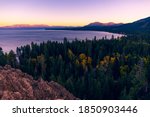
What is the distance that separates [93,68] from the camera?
306 ft

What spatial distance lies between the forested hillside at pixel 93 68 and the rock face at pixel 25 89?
1076 inches

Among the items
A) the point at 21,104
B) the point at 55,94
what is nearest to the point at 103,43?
the point at 55,94

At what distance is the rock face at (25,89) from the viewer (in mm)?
21861

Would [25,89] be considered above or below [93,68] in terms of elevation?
above

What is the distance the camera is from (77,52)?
414ft

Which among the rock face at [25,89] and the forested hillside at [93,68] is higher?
the rock face at [25,89]

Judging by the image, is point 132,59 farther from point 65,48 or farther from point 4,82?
point 4,82

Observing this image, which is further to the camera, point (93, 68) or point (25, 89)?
point (93, 68)

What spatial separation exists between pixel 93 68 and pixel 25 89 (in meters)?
69.9

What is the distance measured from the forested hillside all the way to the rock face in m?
27.3

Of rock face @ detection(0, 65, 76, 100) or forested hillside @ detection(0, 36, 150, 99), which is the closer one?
rock face @ detection(0, 65, 76, 100)

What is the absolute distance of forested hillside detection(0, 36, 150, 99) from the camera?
5878cm

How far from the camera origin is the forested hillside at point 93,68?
58781 mm

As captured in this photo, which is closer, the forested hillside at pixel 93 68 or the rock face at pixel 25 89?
the rock face at pixel 25 89
